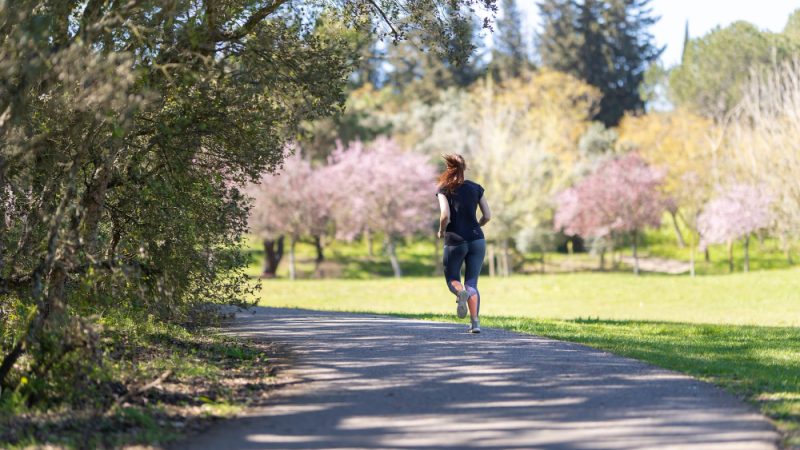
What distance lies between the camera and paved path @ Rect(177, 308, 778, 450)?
6465mm

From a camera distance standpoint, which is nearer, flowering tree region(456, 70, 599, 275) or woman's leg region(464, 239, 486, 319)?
woman's leg region(464, 239, 486, 319)

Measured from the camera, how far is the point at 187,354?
11297 millimetres

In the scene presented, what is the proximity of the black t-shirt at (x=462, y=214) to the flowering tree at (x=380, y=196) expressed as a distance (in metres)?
40.7

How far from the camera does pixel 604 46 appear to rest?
8250 cm

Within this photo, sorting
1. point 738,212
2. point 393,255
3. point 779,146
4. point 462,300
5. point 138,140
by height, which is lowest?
point 462,300

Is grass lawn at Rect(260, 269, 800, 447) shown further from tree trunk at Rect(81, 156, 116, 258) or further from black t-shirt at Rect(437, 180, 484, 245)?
tree trunk at Rect(81, 156, 116, 258)

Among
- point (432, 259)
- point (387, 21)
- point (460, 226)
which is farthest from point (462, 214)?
point (432, 259)

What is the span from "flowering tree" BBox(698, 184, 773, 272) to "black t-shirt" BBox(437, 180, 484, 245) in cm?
3923

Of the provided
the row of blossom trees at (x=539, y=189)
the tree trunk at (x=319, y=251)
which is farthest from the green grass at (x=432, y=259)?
the row of blossom trees at (x=539, y=189)

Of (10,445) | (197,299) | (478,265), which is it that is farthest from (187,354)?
(10,445)

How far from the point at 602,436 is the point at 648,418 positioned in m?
0.71

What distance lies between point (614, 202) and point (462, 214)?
142 feet

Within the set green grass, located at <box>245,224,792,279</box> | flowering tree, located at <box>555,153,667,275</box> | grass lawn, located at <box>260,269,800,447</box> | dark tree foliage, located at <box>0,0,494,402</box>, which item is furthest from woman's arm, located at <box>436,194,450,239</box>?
flowering tree, located at <box>555,153,667,275</box>

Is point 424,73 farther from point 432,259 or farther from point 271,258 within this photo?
point 271,258
